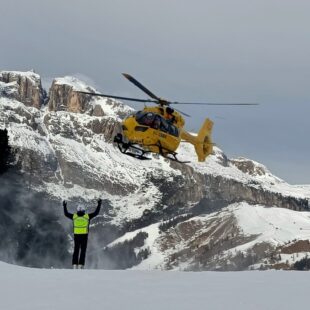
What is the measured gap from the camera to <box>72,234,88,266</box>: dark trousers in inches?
860

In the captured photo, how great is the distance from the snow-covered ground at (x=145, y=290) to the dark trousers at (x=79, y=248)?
5.90 meters

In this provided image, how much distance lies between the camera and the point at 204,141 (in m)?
44.8

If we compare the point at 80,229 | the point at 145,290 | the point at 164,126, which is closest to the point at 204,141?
the point at 164,126

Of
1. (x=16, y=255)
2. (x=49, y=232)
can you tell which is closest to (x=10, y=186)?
(x=16, y=255)

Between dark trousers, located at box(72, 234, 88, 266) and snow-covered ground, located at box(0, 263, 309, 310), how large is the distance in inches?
232

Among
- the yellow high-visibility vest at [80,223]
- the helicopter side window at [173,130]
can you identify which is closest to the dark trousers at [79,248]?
the yellow high-visibility vest at [80,223]

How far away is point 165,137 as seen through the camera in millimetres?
35625

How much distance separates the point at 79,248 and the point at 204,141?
24.0m

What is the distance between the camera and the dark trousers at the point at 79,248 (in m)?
21.8

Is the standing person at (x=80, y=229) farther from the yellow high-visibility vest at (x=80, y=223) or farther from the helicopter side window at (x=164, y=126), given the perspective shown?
the helicopter side window at (x=164, y=126)

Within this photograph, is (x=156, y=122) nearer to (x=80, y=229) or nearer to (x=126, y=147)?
(x=126, y=147)

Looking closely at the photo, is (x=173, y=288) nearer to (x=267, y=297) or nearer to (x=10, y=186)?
(x=267, y=297)

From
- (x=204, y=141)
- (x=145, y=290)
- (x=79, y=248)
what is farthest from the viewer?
(x=204, y=141)

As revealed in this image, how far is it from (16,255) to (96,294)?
435ft
